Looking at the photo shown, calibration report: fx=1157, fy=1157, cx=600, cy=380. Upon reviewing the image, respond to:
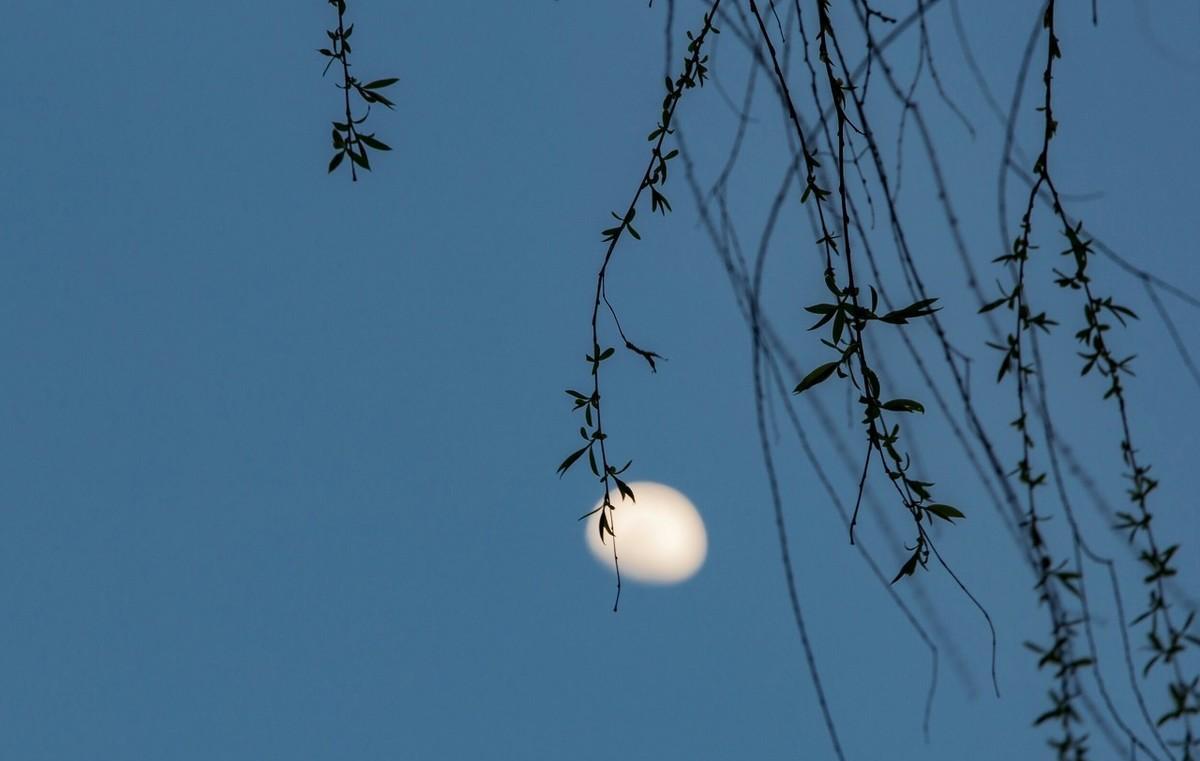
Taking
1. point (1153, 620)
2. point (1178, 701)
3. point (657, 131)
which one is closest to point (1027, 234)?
point (657, 131)

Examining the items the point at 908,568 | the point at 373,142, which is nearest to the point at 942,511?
the point at 908,568

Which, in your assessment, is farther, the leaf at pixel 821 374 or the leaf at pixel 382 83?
the leaf at pixel 382 83

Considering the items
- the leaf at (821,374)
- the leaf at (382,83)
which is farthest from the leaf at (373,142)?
the leaf at (821,374)

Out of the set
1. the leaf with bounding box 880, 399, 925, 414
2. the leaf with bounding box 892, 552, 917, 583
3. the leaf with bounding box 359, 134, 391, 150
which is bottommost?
the leaf with bounding box 892, 552, 917, 583

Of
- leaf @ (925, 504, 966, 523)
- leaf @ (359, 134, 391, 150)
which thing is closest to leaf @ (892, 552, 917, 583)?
leaf @ (925, 504, 966, 523)

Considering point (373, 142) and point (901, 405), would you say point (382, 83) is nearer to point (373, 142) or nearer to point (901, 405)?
point (373, 142)

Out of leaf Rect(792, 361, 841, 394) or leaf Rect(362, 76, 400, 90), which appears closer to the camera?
leaf Rect(792, 361, 841, 394)

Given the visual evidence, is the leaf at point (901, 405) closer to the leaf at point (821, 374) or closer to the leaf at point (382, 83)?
the leaf at point (821, 374)

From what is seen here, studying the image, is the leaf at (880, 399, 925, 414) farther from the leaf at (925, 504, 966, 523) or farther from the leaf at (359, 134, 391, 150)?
the leaf at (359, 134, 391, 150)

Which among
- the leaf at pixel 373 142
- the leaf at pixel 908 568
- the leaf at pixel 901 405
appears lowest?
the leaf at pixel 908 568

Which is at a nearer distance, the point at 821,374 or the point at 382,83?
the point at 821,374

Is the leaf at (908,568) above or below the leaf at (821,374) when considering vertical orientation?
below

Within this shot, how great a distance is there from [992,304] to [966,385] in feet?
0.60

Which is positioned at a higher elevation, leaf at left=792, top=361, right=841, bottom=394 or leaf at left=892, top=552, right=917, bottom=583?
leaf at left=792, top=361, right=841, bottom=394
